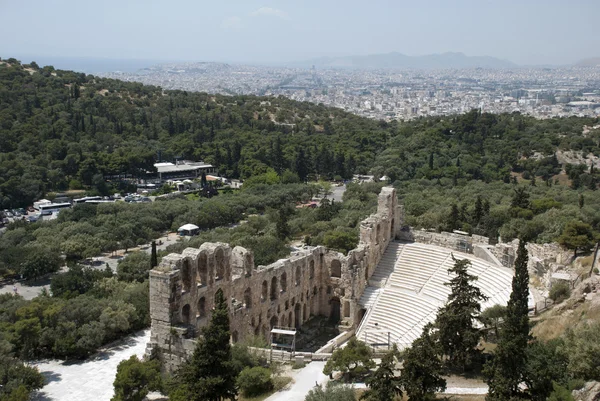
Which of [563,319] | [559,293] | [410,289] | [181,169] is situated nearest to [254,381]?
[410,289]

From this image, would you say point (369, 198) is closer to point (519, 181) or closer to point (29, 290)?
point (519, 181)

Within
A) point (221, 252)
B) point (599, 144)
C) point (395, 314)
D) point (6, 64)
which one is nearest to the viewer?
→ point (221, 252)

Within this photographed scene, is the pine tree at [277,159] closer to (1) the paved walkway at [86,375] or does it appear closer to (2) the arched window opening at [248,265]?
(1) the paved walkway at [86,375]

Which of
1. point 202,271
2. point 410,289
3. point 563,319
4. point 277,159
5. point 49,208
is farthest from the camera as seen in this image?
point 277,159

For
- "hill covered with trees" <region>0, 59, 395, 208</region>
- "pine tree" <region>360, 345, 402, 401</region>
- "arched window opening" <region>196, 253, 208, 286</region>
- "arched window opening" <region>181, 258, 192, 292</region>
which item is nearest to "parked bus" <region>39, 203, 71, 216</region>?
"hill covered with trees" <region>0, 59, 395, 208</region>

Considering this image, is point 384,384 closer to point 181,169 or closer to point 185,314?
point 185,314

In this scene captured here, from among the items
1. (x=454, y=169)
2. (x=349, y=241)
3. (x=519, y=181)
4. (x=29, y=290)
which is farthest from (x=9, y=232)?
(x=519, y=181)

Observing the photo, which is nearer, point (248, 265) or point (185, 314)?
point (185, 314)
